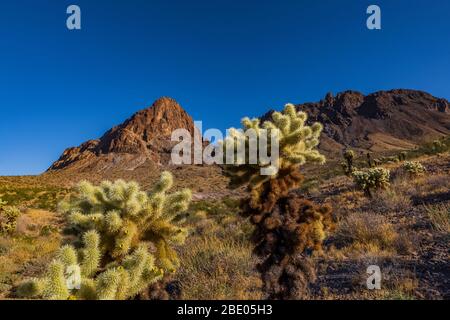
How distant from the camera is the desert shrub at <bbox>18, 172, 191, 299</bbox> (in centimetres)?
291

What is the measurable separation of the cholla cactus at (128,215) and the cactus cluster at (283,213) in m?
0.90

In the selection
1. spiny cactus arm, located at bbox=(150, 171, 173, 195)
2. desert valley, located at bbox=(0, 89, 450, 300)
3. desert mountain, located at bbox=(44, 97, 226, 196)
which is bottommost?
desert valley, located at bbox=(0, 89, 450, 300)

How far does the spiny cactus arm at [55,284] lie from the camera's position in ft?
8.72

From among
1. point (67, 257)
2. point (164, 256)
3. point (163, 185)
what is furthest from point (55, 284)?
point (163, 185)

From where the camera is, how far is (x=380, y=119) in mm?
152875

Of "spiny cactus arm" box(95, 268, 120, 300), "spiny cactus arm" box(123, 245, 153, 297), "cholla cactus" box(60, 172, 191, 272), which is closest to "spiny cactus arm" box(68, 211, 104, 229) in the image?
"cholla cactus" box(60, 172, 191, 272)

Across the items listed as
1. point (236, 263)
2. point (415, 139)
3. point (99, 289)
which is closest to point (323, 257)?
point (236, 263)

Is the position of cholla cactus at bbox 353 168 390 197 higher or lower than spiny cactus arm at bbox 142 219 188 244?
higher

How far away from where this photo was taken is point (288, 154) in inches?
171

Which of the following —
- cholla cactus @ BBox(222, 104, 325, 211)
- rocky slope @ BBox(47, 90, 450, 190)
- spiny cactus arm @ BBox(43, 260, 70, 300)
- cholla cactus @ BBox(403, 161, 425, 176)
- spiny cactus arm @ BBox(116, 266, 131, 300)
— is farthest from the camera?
rocky slope @ BBox(47, 90, 450, 190)

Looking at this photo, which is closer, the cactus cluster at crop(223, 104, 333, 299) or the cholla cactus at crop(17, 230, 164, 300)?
the cholla cactus at crop(17, 230, 164, 300)

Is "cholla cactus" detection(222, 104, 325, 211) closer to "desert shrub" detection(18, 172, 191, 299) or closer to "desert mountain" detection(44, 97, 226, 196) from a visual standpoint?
"desert shrub" detection(18, 172, 191, 299)

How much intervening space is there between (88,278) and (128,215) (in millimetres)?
909

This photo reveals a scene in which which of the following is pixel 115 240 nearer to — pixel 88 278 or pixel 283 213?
pixel 88 278
